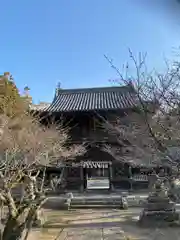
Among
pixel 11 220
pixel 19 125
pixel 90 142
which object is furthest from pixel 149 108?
pixel 90 142

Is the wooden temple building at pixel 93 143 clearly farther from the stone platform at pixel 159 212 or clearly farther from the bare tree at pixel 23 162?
the stone platform at pixel 159 212

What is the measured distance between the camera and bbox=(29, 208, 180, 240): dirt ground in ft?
22.2

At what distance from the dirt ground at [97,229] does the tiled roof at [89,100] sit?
19.9ft

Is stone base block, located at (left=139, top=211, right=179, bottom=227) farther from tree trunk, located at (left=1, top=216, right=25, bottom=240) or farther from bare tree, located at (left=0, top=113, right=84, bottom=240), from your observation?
tree trunk, located at (left=1, top=216, right=25, bottom=240)

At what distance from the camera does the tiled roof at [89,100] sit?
14.7 metres

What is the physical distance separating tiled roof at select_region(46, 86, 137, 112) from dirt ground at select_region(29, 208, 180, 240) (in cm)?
608

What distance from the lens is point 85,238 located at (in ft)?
21.9

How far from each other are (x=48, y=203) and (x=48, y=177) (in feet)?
10.1

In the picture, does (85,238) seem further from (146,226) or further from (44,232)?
(146,226)

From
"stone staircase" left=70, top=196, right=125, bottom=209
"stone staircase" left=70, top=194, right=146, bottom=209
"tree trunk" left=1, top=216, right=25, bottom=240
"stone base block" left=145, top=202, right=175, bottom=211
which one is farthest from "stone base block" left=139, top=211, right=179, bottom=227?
"tree trunk" left=1, top=216, right=25, bottom=240

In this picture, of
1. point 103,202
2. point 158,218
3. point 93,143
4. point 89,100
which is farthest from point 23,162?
point 89,100

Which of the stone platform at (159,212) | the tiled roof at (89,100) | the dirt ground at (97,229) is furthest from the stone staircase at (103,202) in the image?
the tiled roof at (89,100)

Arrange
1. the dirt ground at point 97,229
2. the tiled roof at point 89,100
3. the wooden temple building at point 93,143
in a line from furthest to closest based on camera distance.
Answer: the tiled roof at point 89,100, the wooden temple building at point 93,143, the dirt ground at point 97,229

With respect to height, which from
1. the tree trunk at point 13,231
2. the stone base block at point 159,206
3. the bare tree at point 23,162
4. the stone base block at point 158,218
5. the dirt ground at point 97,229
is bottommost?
the dirt ground at point 97,229
